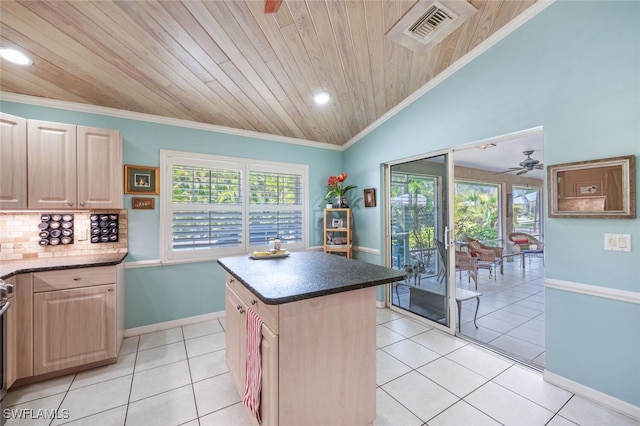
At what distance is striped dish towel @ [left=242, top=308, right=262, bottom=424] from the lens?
1464mm

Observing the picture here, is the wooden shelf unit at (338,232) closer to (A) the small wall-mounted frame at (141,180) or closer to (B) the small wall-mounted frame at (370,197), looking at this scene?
(B) the small wall-mounted frame at (370,197)

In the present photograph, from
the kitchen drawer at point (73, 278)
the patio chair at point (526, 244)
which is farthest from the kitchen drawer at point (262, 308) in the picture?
the patio chair at point (526, 244)

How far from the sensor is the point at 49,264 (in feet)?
7.13

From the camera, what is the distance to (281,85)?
2.63 m

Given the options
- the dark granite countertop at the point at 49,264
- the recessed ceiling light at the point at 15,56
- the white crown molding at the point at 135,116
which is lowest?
the dark granite countertop at the point at 49,264

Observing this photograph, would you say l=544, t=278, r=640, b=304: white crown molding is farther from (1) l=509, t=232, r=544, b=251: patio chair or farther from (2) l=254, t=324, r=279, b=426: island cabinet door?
(1) l=509, t=232, r=544, b=251: patio chair

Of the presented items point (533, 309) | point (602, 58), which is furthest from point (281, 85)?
point (533, 309)

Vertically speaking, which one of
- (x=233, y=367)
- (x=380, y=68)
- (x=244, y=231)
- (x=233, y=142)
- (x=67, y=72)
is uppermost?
(x=380, y=68)

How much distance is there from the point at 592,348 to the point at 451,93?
8.19 feet

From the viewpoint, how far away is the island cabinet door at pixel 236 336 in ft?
5.90

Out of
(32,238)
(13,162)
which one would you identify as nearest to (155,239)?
(32,238)

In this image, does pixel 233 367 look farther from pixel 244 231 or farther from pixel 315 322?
pixel 244 231

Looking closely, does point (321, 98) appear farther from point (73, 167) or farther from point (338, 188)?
point (73, 167)

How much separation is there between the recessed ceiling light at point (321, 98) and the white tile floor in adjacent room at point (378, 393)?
9.04ft
